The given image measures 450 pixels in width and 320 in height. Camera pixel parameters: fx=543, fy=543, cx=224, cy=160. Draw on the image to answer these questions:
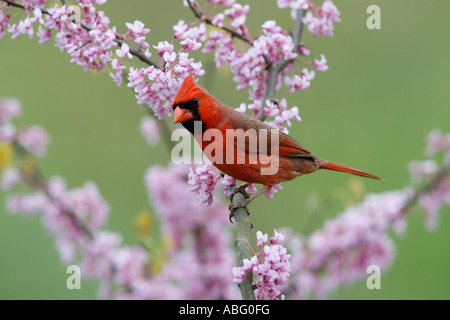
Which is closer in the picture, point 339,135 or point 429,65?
point 339,135

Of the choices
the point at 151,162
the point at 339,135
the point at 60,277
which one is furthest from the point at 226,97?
the point at 60,277

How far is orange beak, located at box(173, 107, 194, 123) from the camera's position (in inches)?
83.4

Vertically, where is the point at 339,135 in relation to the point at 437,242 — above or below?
above

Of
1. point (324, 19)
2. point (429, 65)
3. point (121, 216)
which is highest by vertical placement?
point (429, 65)

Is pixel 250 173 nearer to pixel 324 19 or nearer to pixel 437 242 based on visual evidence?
pixel 324 19

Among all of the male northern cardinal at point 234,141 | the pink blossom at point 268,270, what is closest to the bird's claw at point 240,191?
the male northern cardinal at point 234,141

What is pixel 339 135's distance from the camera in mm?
6270

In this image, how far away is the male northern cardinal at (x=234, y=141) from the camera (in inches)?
90.0

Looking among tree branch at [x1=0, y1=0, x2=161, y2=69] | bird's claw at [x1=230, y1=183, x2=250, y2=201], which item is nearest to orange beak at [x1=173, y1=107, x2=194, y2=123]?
tree branch at [x1=0, y1=0, x2=161, y2=69]

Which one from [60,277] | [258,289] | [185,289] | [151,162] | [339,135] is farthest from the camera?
[339,135]

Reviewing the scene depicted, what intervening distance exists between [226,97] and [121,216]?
5.30ft

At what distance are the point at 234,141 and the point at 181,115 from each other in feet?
1.25

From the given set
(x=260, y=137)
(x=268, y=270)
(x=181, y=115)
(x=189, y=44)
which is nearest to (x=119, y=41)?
(x=189, y=44)

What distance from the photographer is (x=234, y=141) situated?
96.0 inches
